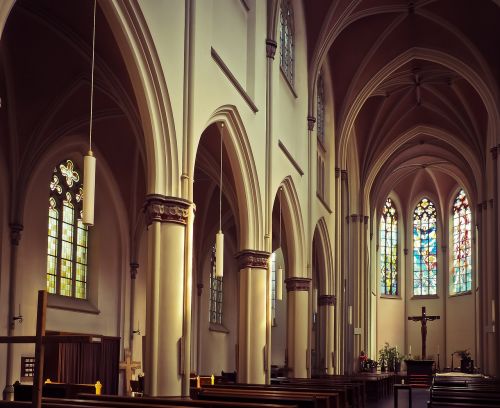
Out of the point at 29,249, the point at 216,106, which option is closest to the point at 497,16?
the point at 216,106

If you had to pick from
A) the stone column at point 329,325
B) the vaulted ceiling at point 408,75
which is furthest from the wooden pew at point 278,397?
the stone column at point 329,325

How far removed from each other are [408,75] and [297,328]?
530 inches

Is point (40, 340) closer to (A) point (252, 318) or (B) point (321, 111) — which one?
(A) point (252, 318)

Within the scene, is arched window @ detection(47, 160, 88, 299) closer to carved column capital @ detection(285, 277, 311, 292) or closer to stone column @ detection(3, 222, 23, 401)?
stone column @ detection(3, 222, 23, 401)

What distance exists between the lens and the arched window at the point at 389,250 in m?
46.5

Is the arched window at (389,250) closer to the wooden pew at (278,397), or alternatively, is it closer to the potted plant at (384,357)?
the potted plant at (384,357)

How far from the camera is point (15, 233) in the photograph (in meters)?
18.5

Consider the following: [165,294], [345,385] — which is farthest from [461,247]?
[165,294]

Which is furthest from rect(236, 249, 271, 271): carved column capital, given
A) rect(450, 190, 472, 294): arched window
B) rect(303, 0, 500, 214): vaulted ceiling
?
rect(450, 190, 472, 294): arched window

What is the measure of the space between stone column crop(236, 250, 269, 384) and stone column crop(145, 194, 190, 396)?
4863 mm

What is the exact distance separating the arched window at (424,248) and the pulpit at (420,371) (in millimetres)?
12305

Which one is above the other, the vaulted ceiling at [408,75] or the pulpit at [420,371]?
the vaulted ceiling at [408,75]

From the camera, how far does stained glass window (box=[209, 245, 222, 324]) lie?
30953 millimetres

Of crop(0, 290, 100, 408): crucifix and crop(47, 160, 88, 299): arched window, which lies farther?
crop(47, 160, 88, 299): arched window
